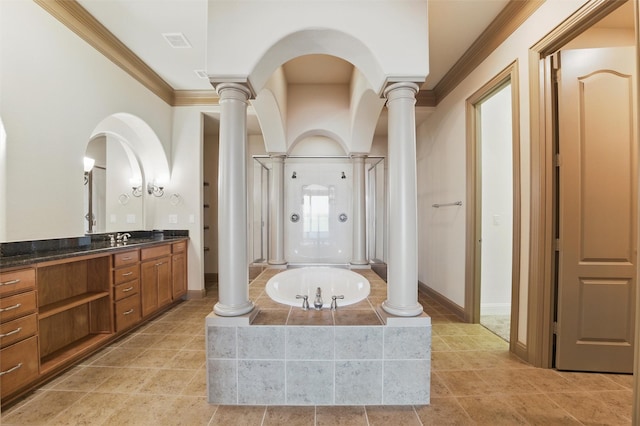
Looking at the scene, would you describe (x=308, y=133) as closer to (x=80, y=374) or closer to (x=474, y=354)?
(x=474, y=354)

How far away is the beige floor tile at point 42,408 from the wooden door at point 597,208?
132 inches

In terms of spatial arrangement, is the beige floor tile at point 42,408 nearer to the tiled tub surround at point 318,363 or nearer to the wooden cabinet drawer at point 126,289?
the wooden cabinet drawer at point 126,289

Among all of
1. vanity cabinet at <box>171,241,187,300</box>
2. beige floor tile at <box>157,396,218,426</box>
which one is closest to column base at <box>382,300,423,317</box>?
beige floor tile at <box>157,396,218,426</box>

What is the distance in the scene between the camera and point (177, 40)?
2502mm

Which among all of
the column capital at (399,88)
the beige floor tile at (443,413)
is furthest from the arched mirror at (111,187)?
the beige floor tile at (443,413)

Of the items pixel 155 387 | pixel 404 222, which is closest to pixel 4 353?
pixel 155 387

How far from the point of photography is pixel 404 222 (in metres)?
1.57

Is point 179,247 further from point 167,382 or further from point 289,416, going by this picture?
point 289,416

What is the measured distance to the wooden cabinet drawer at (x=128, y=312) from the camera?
2376mm

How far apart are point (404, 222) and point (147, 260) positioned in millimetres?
2675

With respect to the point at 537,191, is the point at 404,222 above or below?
below

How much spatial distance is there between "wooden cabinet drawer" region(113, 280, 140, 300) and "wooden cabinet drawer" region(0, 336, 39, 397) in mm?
669

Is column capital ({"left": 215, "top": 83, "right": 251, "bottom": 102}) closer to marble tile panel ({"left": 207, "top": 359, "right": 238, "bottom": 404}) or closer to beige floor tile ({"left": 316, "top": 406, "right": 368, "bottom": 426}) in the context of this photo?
marble tile panel ({"left": 207, "top": 359, "right": 238, "bottom": 404})

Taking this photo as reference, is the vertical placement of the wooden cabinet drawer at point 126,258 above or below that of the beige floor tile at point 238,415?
above
